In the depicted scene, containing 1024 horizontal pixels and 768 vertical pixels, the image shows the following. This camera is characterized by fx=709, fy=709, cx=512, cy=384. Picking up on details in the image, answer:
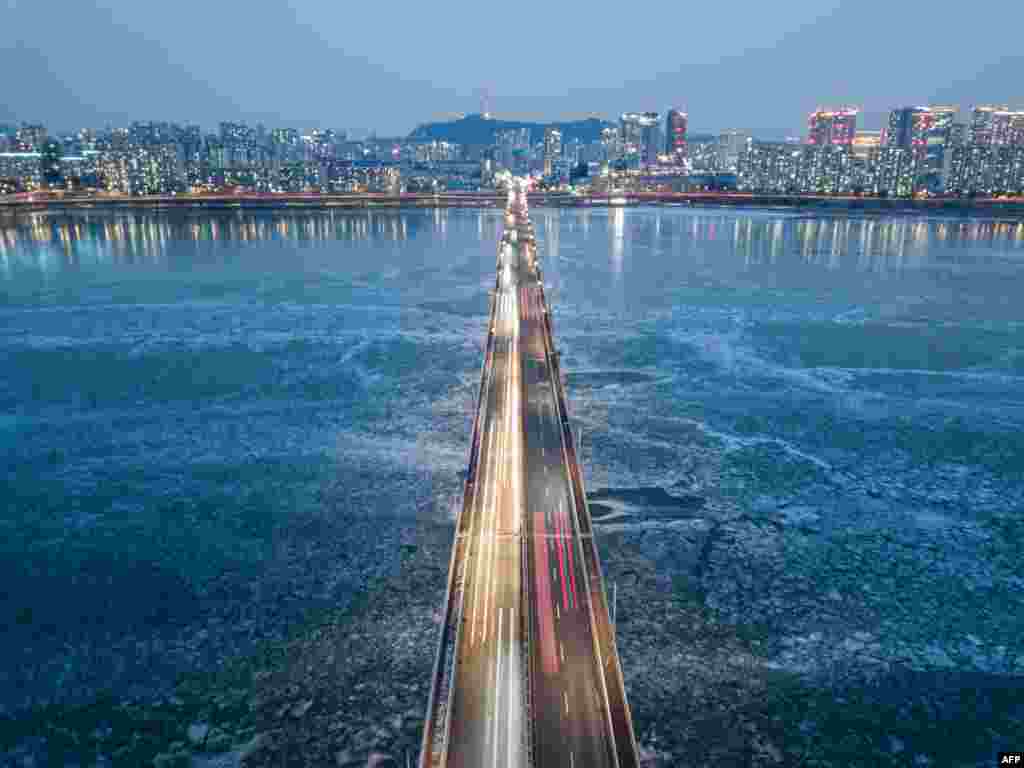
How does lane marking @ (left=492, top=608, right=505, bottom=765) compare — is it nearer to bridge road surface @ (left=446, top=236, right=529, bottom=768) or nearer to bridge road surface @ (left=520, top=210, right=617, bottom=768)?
bridge road surface @ (left=446, top=236, right=529, bottom=768)

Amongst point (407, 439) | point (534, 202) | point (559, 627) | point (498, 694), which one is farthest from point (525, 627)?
point (534, 202)

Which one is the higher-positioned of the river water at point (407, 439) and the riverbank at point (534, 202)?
the riverbank at point (534, 202)

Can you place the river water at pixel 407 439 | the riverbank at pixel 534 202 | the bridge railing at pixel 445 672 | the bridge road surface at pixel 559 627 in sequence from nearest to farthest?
the bridge railing at pixel 445 672, the bridge road surface at pixel 559 627, the river water at pixel 407 439, the riverbank at pixel 534 202

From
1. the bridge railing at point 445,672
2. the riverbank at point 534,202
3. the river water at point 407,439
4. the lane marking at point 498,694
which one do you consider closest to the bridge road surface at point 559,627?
the lane marking at point 498,694

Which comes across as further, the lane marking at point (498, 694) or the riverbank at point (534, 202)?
the riverbank at point (534, 202)

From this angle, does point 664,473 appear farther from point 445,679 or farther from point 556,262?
point 556,262

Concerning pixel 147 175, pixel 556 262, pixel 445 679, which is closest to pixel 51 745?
pixel 445 679

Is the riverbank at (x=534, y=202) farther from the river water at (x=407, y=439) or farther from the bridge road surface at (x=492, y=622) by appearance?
the bridge road surface at (x=492, y=622)
